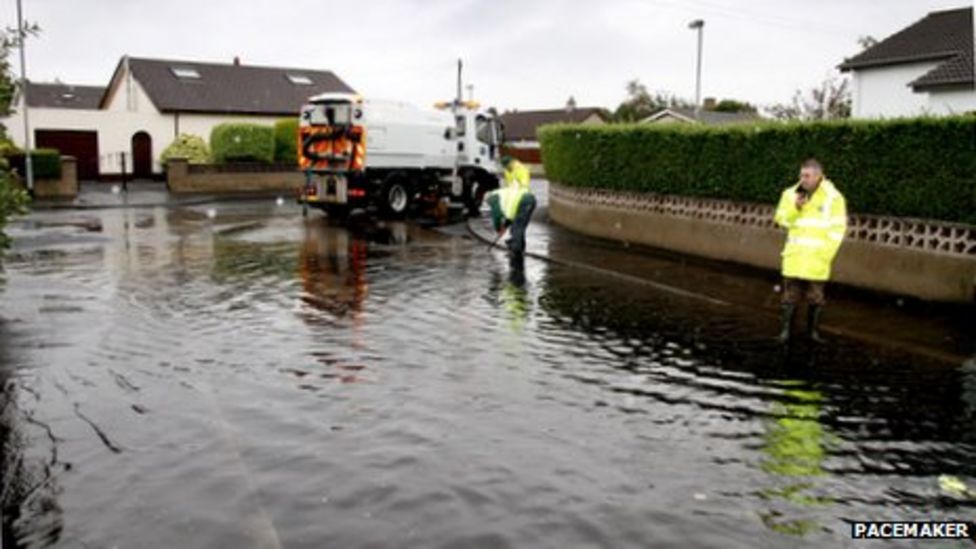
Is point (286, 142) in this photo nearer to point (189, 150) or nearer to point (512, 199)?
point (189, 150)

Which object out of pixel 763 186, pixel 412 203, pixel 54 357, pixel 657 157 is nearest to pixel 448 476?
pixel 54 357

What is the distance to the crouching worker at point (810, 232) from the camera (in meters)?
9.27

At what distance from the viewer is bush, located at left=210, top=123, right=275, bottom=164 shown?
38.5 m

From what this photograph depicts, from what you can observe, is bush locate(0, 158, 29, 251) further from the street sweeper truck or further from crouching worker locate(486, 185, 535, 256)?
the street sweeper truck

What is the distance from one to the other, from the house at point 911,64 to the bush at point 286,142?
70.5 feet

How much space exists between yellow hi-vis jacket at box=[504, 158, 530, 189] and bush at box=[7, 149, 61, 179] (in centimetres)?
2000

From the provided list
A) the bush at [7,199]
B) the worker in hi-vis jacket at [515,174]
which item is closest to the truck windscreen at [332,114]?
the worker in hi-vis jacket at [515,174]

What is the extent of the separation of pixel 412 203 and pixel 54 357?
1787 cm

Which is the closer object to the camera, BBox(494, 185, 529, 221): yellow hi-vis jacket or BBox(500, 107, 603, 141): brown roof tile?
BBox(494, 185, 529, 221): yellow hi-vis jacket

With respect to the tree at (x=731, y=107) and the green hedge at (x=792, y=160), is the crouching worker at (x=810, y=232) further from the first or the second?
the tree at (x=731, y=107)

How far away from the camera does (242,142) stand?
38.5 m

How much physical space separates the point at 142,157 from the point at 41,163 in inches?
449

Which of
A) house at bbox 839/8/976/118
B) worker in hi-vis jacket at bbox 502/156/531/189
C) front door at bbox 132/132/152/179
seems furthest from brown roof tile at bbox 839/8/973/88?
front door at bbox 132/132/152/179

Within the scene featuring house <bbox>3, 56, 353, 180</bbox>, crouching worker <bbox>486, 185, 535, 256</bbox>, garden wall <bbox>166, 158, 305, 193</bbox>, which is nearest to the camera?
crouching worker <bbox>486, 185, 535, 256</bbox>
